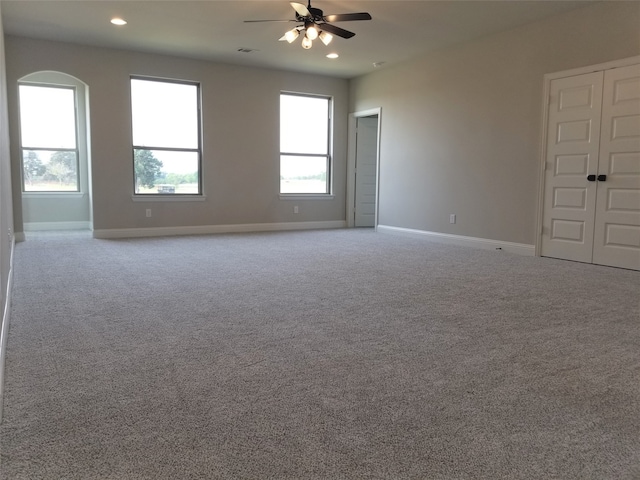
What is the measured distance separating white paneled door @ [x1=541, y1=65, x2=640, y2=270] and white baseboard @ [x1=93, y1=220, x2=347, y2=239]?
415 centimetres

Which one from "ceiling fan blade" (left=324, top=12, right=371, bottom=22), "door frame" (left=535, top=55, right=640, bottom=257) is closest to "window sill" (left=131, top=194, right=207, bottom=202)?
"ceiling fan blade" (left=324, top=12, right=371, bottom=22)

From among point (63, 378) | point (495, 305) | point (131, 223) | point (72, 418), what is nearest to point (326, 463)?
point (72, 418)

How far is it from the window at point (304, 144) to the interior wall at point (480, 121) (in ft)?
3.83

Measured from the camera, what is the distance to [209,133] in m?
7.61

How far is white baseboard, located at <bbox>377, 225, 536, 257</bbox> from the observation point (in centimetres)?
582

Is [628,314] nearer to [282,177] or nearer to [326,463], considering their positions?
[326,463]

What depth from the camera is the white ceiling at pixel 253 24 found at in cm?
504

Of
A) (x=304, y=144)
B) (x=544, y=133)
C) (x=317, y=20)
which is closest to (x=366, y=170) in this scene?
(x=304, y=144)

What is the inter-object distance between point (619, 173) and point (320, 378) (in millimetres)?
4298

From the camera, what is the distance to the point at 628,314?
314 cm

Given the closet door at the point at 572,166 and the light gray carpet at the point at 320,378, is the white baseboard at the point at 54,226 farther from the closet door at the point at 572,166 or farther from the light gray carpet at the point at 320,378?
the closet door at the point at 572,166

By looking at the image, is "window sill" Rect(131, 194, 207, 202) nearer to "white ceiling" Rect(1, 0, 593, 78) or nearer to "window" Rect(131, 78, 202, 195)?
"window" Rect(131, 78, 202, 195)

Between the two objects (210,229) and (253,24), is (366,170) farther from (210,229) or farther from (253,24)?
(253,24)

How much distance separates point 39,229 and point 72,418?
25.5 feet
